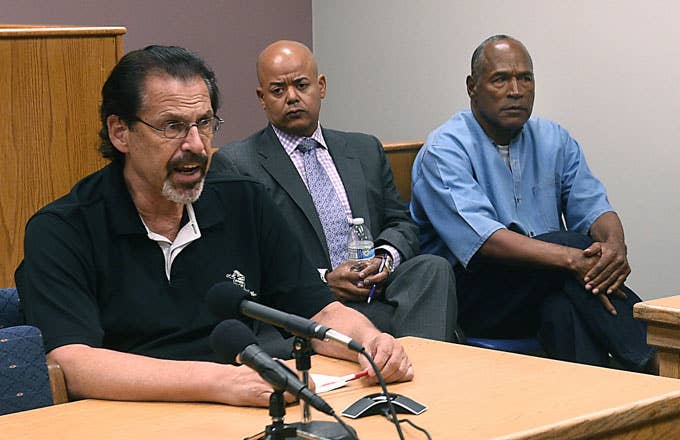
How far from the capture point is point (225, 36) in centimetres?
602

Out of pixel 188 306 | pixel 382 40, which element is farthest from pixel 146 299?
pixel 382 40

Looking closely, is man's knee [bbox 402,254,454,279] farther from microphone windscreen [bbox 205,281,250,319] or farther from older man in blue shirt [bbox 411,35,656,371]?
microphone windscreen [bbox 205,281,250,319]

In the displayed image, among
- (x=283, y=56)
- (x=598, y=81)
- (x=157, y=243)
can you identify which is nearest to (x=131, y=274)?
(x=157, y=243)

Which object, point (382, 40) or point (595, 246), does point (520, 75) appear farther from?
point (382, 40)

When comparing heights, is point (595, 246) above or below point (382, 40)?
below

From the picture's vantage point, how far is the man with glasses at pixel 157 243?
2295 mm

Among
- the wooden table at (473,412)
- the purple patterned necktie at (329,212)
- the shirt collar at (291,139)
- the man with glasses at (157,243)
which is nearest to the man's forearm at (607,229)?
the purple patterned necktie at (329,212)

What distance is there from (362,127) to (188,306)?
146 inches

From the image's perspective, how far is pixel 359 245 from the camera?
12.2 feet

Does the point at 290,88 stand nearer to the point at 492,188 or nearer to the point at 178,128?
the point at 492,188

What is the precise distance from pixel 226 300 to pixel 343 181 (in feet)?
7.60

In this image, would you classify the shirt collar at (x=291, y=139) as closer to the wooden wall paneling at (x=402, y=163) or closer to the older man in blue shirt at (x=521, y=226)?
the older man in blue shirt at (x=521, y=226)

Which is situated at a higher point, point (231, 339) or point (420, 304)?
point (231, 339)

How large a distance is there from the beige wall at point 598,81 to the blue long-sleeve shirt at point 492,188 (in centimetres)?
59
